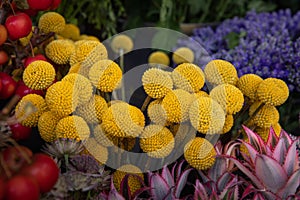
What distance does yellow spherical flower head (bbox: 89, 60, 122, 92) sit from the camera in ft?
2.31

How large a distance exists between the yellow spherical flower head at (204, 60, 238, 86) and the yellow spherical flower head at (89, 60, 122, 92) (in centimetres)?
17

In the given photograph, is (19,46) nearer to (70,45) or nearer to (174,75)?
(70,45)

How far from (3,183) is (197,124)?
333mm

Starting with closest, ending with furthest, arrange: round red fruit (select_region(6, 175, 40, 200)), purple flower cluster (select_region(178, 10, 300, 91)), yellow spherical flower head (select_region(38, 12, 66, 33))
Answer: round red fruit (select_region(6, 175, 40, 200)), yellow spherical flower head (select_region(38, 12, 66, 33)), purple flower cluster (select_region(178, 10, 300, 91))

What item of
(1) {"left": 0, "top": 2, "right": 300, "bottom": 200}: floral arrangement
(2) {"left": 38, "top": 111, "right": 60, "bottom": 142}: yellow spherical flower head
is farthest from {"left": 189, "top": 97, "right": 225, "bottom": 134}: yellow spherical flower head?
(2) {"left": 38, "top": 111, "right": 60, "bottom": 142}: yellow spherical flower head

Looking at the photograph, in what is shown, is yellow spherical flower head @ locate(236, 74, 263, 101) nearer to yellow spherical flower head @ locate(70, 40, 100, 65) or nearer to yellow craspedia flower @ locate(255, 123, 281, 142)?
yellow craspedia flower @ locate(255, 123, 281, 142)

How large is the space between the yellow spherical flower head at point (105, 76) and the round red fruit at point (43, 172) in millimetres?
232

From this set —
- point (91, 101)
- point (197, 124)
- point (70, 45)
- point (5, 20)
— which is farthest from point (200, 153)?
point (5, 20)

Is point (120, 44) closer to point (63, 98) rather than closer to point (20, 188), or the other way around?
point (63, 98)

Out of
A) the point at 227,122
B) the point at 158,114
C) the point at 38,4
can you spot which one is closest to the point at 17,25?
the point at 38,4

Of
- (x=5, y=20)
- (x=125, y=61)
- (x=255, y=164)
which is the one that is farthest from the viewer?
(x=125, y=61)

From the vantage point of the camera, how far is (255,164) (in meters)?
0.69

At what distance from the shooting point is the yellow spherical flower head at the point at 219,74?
77 cm

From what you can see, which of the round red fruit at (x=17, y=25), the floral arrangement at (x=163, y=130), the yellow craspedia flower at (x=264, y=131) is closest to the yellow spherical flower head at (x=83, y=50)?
the floral arrangement at (x=163, y=130)
